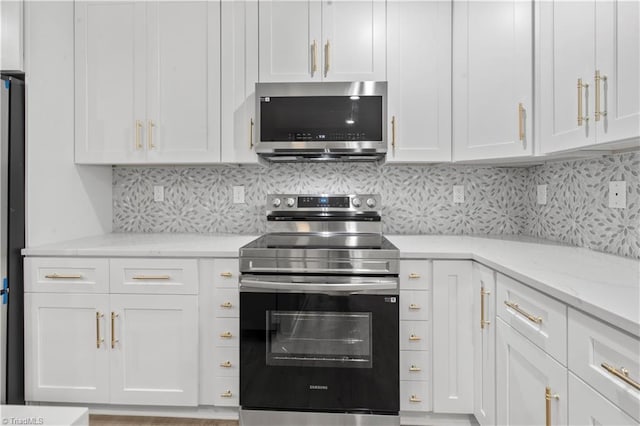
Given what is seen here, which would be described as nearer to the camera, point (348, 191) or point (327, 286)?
point (327, 286)

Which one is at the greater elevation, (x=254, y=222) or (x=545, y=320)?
(x=254, y=222)

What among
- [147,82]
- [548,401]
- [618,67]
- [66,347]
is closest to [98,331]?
[66,347]

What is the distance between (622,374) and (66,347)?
227 centimetres

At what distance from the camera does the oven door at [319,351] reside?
1.83 m

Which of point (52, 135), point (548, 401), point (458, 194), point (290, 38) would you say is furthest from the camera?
point (458, 194)

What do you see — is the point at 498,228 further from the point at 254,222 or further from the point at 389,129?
the point at 254,222

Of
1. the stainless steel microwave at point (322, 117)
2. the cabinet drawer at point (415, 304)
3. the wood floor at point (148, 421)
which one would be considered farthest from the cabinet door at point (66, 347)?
the cabinet drawer at point (415, 304)

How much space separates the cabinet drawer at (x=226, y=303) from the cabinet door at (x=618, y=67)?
Answer: 1.65 metres

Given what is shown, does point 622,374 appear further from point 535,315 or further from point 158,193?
point 158,193

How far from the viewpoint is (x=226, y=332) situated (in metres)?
1.95

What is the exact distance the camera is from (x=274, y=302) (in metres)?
1.86

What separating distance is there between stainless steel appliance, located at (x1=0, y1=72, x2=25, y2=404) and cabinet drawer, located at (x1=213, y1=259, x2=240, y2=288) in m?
0.98

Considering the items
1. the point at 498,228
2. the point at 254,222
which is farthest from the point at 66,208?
the point at 498,228

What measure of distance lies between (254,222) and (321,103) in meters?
0.93
